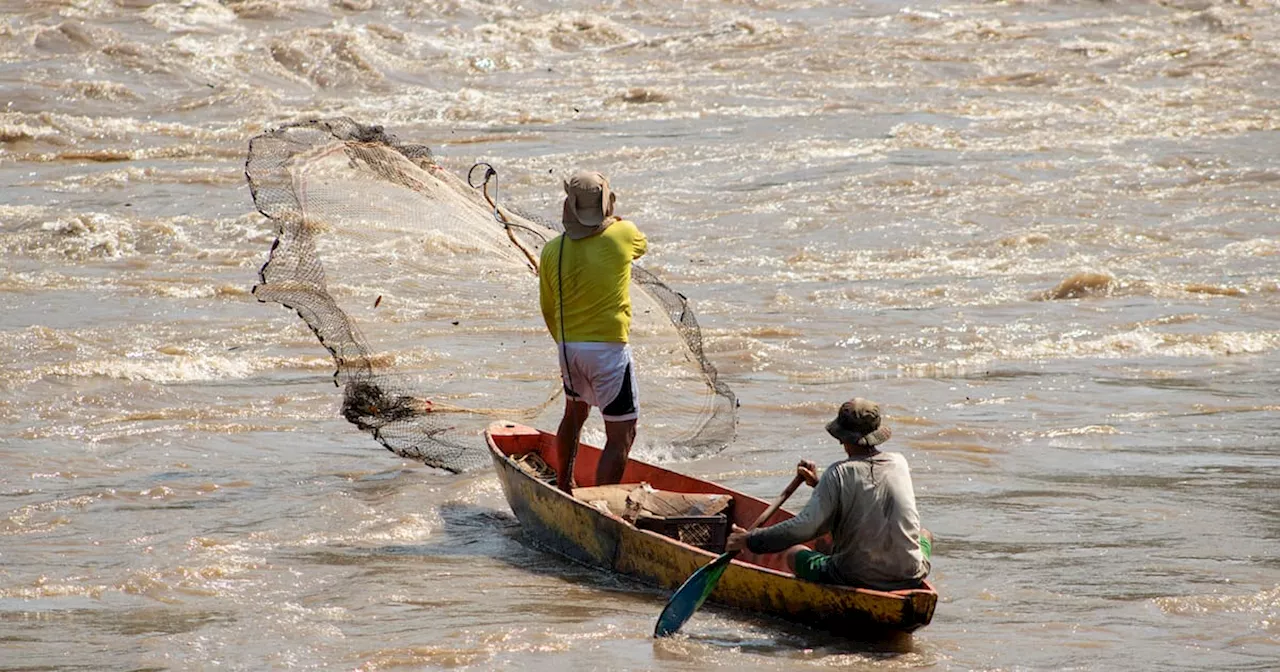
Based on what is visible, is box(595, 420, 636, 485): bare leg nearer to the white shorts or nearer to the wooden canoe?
the white shorts

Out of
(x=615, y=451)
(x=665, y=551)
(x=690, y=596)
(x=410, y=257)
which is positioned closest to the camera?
(x=690, y=596)

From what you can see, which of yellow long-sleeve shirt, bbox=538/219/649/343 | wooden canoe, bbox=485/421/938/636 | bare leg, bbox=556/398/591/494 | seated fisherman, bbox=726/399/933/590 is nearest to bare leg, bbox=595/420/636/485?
bare leg, bbox=556/398/591/494

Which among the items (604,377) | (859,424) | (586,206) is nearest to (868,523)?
(859,424)

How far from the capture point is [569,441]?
6.91 metres

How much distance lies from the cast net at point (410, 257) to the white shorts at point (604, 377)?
120 cm

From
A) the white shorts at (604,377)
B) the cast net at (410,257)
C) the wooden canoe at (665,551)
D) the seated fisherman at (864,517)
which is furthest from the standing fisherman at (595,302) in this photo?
the seated fisherman at (864,517)

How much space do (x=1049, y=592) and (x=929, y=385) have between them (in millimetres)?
4078

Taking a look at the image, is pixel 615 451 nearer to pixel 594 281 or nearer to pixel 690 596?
pixel 594 281

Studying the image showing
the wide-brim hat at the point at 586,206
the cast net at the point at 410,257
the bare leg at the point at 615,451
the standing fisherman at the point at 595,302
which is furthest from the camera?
the cast net at the point at 410,257

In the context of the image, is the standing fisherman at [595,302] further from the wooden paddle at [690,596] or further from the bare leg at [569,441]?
the wooden paddle at [690,596]

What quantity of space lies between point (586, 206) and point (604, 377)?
0.75m

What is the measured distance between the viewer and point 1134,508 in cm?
748

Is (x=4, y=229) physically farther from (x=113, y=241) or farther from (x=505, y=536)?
(x=505, y=536)

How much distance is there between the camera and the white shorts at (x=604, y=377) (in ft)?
22.0
